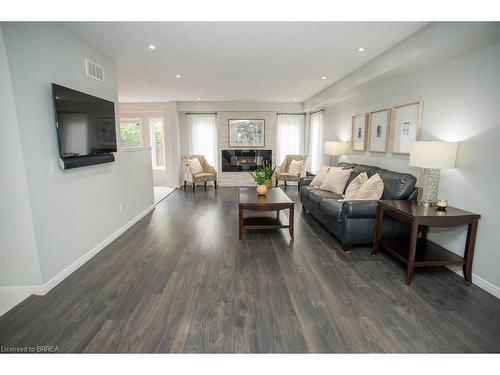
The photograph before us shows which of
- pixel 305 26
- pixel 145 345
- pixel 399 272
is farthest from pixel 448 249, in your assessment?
pixel 145 345

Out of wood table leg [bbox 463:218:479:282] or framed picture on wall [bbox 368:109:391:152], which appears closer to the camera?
wood table leg [bbox 463:218:479:282]

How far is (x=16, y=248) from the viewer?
200 centimetres

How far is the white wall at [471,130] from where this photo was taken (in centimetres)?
207

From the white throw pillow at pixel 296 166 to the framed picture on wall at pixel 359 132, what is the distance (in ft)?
6.83

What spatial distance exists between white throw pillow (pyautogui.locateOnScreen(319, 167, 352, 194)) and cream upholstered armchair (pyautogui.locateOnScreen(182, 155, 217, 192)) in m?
3.41

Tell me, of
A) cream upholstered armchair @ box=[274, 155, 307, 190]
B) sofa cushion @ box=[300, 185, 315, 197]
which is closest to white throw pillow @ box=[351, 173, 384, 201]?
sofa cushion @ box=[300, 185, 315, 197]

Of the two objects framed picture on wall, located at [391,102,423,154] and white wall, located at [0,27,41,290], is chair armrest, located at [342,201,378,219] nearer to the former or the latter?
framed picture on wall, located at [391,102,423,154]

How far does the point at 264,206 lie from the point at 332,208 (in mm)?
880

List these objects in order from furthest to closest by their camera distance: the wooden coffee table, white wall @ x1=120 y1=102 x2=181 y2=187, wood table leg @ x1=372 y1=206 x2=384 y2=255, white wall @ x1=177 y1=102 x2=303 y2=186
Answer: white wall @ x1=177 y1=102 x2=303 y2=186
white wall @ x1=120 y1=102 x2=181 y2=187
the wooden coffee table
wood table leg @ x1=372 y1=206 x2=384 y2=255

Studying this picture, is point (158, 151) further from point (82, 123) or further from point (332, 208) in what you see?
point (332, 208)

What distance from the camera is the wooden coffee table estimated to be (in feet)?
10.7

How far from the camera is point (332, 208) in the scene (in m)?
3.14

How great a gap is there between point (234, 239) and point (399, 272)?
1902 millimetres

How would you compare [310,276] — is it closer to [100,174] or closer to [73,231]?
[73,231]
